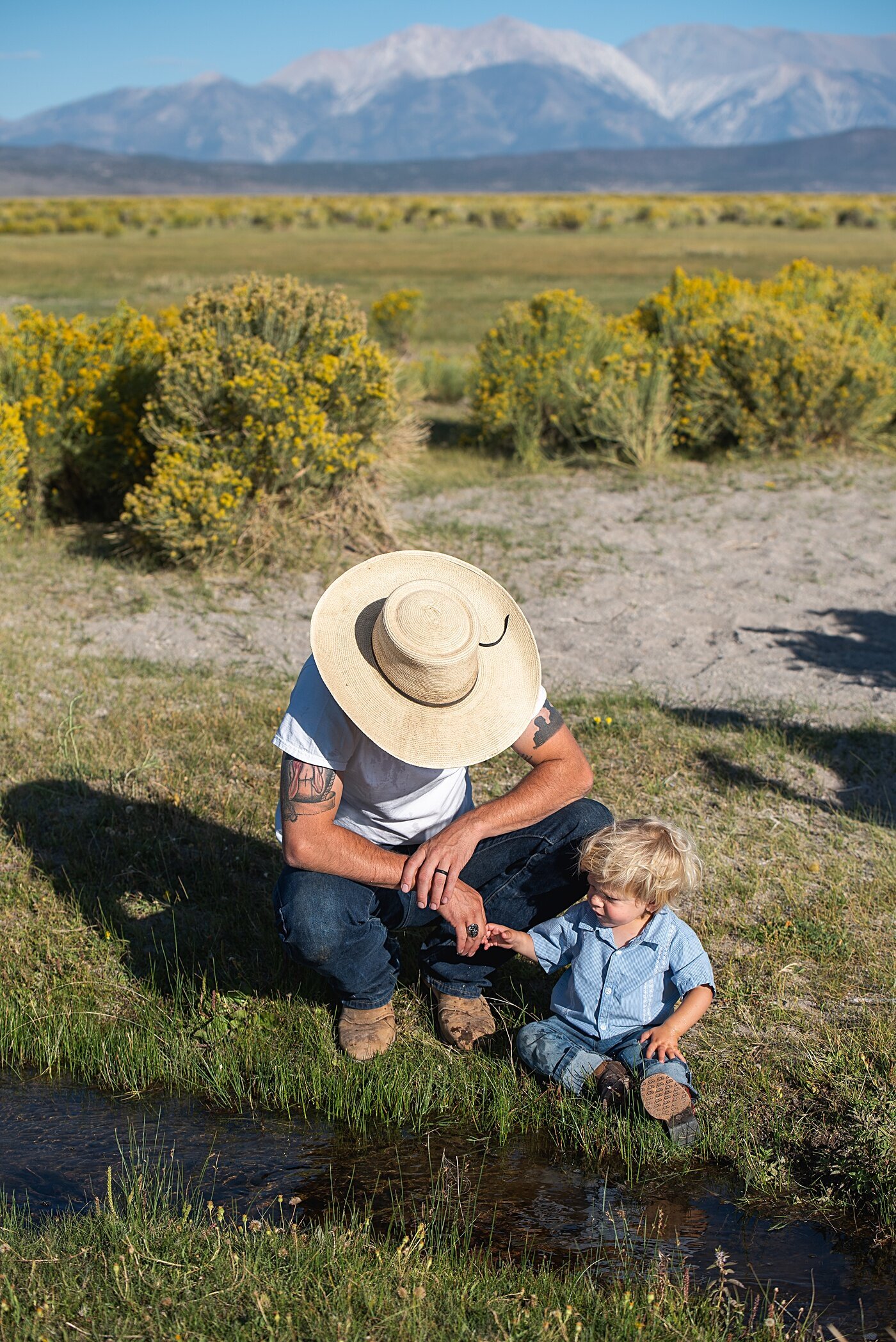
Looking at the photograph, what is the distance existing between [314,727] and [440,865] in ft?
1.66

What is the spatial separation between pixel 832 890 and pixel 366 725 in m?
2.05

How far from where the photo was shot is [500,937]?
3350 millimetres

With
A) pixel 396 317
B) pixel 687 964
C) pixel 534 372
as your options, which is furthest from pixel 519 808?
pixel 396 317

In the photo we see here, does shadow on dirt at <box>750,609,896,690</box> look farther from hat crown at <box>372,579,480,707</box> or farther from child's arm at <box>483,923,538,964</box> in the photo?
hat crown at <box>372,579,480,707</box>

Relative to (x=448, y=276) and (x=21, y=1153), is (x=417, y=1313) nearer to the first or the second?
(x=21, y=1153)

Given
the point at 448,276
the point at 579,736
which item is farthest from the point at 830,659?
the point at 448,276

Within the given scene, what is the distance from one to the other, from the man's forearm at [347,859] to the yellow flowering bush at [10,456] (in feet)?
16.4

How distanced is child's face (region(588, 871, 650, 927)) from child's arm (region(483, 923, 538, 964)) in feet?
0.88

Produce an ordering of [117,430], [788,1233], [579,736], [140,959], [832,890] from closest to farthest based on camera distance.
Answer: [788,1233], [140,959], [832,890], [579,736], [117,430]

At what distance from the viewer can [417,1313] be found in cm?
233

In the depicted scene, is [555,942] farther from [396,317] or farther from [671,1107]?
[396,317]

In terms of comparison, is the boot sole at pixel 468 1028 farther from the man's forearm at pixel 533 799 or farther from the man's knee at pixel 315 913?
the man's forearm at pixel 533 799

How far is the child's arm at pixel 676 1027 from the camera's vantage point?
3.08m

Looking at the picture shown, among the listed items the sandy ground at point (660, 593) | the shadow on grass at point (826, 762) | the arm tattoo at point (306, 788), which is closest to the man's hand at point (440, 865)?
the arm tattoo at point (306, 788)
